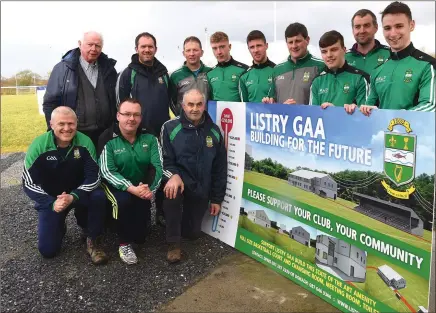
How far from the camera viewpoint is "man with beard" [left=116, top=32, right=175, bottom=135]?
202 inches

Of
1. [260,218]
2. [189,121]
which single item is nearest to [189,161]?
[189,121]

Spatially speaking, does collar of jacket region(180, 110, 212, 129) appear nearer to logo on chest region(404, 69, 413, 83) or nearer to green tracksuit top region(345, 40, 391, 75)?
green tracksuit top region(345, 40, 391, 75)

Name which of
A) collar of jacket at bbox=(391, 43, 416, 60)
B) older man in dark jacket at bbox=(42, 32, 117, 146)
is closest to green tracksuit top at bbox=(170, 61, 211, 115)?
older man in dark jacket at bbox=(42, 32, 117, 146)

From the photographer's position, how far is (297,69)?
483cm

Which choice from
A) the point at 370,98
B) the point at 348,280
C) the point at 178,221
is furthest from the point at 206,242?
the point at 370,98

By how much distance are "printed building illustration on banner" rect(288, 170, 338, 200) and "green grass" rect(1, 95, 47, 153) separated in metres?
11.6

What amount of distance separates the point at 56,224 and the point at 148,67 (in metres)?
2.21

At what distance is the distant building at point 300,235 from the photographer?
151 inches

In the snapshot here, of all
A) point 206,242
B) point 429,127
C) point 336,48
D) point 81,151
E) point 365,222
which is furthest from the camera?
point 206,242

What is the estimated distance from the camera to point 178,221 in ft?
14.9

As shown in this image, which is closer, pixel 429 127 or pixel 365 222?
pixel 429 127

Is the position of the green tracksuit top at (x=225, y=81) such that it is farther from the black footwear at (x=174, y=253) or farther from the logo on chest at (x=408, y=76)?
the logo on chest at (x=408, y=76)

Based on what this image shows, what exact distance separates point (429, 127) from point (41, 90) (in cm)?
1539

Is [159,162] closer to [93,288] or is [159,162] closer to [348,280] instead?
[93,288]
